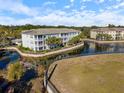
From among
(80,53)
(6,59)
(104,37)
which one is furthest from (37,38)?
(104,37)

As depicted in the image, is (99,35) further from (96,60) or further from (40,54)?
(96,60)

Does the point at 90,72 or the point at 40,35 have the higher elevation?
the point at 40,35

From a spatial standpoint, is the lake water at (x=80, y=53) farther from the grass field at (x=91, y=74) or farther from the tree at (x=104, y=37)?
the tree at (x=104, y=37)

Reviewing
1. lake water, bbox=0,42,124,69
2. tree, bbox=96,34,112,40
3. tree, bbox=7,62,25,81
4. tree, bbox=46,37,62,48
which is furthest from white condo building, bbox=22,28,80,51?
tree, bbox=7,62,25,81

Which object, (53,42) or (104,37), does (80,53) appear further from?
(104,37)

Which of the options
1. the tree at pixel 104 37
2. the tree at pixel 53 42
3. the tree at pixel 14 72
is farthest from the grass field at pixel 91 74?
the tree at pixel 104 37

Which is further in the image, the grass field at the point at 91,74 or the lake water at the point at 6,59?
the lake water at the point at 6,59

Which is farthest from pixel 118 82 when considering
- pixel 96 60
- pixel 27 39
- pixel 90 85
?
pixel 27 39

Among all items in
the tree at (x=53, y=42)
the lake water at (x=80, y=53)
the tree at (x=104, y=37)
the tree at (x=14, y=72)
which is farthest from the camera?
the tree at (x=104, y=37)
